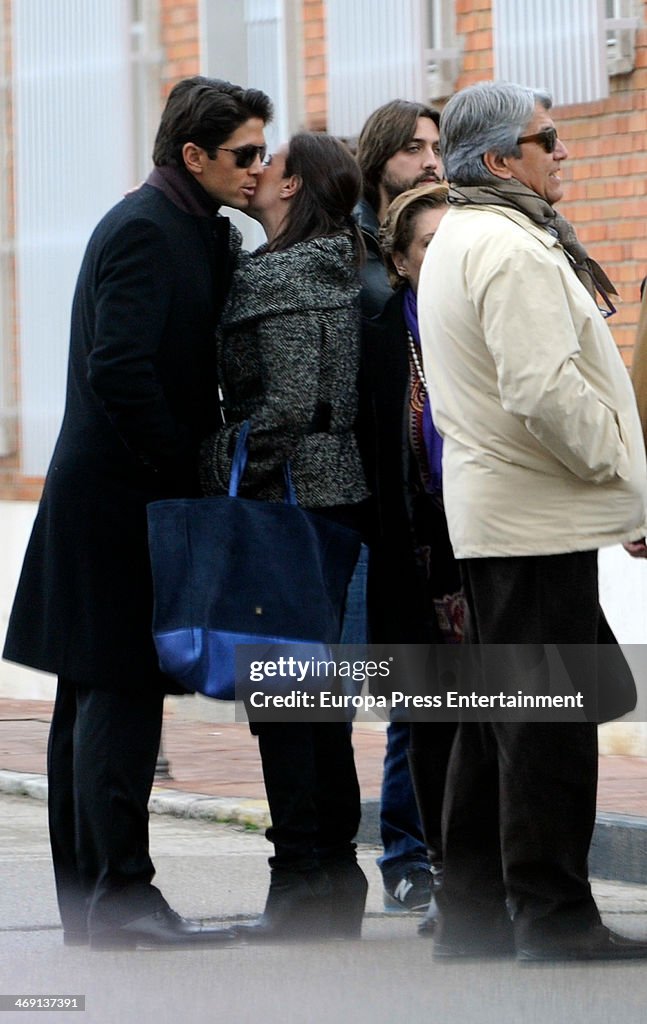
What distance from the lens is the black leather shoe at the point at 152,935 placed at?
16.5 feet

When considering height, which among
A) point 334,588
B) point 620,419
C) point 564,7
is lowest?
point 334,588

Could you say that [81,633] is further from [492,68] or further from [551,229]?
[492,68]

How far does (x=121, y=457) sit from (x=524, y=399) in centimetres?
104

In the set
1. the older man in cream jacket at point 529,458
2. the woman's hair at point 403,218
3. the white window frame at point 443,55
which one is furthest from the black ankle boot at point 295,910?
the white window frame at point 443,55

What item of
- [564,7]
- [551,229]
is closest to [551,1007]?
[551,229]

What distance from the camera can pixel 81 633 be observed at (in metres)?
5.10

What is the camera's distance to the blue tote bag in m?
4.94

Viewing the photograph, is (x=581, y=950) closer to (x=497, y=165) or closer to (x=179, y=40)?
(x=497, y=165)

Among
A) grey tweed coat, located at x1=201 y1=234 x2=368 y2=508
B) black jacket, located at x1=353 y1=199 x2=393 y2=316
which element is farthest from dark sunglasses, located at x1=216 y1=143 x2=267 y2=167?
black jacket, located at x1=353 y1=199 x2=393 y2=316

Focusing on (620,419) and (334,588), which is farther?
(334,588)

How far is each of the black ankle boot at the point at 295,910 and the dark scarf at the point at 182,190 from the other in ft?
5.22

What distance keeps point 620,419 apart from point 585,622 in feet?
1.48

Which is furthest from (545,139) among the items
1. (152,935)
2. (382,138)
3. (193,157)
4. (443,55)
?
(443,55)

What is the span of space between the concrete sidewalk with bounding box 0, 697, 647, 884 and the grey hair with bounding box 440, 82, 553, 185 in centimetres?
236
